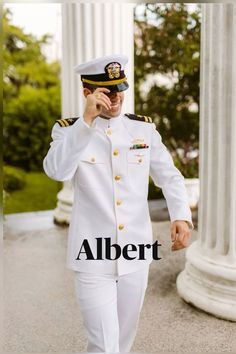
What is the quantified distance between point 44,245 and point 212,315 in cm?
269

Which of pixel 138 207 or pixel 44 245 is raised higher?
pixel 138 207

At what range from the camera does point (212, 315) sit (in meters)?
4.14

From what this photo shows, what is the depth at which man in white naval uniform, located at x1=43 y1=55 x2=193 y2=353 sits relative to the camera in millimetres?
2650

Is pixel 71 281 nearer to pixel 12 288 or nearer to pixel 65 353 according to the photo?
pixel 12 288

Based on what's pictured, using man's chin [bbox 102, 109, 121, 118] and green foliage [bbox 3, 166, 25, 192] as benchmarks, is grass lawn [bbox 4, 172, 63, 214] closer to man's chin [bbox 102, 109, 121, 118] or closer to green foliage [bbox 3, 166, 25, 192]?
green foliage [bbox 3, 166, 25, 192]

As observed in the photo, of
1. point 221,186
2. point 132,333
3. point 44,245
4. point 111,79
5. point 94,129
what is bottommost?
point 44,245

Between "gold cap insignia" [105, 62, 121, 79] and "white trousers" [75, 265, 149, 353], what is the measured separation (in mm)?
940

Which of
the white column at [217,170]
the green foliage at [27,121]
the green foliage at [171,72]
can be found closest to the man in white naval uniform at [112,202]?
the white column at [217,170]

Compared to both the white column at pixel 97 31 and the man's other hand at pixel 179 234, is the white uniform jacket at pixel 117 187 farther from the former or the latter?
the white column at pixel 97 31

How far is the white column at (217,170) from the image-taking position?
393cm

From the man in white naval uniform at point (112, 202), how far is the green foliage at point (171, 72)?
18.8 ft

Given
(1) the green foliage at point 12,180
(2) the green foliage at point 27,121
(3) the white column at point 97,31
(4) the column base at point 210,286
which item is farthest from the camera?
(2) the green foliage at point 27,121

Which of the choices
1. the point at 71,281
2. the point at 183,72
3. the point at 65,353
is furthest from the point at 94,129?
the point at 183,72

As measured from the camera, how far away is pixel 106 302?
2.64 m
